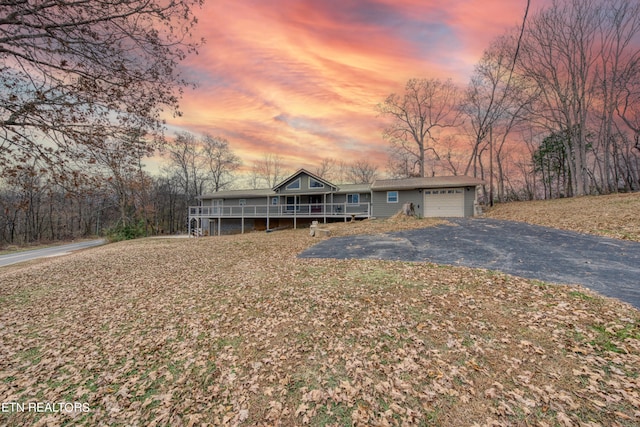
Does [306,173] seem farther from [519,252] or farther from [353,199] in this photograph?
[519,252]

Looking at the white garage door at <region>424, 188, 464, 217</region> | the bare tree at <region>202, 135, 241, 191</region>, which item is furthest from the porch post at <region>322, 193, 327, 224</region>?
the bare tree at <region>202, 135, 241, 191</region>

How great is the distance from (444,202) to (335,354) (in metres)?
18.9

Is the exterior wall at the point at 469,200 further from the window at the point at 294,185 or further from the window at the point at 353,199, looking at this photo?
the window at the point at 294,185

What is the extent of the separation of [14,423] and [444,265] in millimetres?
8985

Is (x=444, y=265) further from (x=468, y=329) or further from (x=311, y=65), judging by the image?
(x=311, y=65)

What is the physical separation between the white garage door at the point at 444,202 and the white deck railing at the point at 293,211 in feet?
15.5

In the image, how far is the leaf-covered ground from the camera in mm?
3045

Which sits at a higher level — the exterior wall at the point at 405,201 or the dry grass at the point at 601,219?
the exterior wall at the point at 405,201

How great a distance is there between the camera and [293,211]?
24.6m

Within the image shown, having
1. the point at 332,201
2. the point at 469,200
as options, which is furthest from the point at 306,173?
the point at 469,200

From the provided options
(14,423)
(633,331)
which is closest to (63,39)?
(14,423)

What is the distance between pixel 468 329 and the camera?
438 cm

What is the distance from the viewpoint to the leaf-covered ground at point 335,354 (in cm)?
304

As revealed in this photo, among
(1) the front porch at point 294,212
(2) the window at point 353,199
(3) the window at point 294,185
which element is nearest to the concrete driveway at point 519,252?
(1) the front porch at point 294,212
